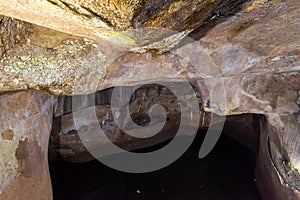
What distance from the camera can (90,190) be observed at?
4.21 metres

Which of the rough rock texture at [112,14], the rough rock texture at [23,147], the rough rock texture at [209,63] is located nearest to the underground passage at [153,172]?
the rough rock texture at [23,147]

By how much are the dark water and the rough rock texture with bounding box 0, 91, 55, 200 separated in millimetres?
1495

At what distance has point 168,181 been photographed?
4.45 metres

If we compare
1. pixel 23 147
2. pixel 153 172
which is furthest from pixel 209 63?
pixel 153 172

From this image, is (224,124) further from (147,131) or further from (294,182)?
(294,182)

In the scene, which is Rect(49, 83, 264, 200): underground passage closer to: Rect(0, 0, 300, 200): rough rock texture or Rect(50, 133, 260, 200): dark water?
Rect(50, 133, 260, 200): dark water

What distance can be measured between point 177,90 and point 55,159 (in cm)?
194

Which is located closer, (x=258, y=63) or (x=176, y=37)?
(x=176, y=37)

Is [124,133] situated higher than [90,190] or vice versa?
[124,133]

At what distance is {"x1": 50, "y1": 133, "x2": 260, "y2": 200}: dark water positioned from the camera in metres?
4.12

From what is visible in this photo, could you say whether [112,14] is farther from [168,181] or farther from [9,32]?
[168,181]

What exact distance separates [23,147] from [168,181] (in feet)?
8.19

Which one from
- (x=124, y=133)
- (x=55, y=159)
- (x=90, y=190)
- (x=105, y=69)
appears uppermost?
(x=105, y=69)

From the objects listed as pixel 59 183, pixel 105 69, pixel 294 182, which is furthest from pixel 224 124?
pixel 105 69
